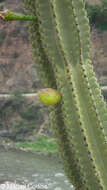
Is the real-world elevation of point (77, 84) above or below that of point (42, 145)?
below

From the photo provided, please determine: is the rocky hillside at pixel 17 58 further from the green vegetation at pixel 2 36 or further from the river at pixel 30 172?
the river at pixel 30 172

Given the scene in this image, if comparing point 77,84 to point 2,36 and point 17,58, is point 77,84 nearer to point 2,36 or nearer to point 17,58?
point 17,58

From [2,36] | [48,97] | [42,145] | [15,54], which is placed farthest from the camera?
[2,36]

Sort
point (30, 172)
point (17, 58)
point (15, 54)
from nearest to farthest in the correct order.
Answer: point (30, 172) < point (15, 54) < point (17, 58)

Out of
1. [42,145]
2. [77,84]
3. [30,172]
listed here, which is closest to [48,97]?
[77,84]

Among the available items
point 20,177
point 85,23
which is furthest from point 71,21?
point 20,177

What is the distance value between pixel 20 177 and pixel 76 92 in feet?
21.9

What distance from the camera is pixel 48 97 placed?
0.88m

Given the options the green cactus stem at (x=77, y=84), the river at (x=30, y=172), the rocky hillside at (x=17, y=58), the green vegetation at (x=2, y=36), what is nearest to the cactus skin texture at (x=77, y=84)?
the green cactus stem at (x=77, y=84)

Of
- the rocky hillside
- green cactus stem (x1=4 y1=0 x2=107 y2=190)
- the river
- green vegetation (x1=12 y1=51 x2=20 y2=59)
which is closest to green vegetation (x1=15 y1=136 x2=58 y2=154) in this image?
the river

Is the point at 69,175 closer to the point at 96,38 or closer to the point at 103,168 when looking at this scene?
the point at 103,168

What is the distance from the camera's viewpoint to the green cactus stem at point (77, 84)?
37.2 inches

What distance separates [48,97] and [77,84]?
12 centimetres

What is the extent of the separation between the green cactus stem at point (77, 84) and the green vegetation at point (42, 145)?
32.5ft
